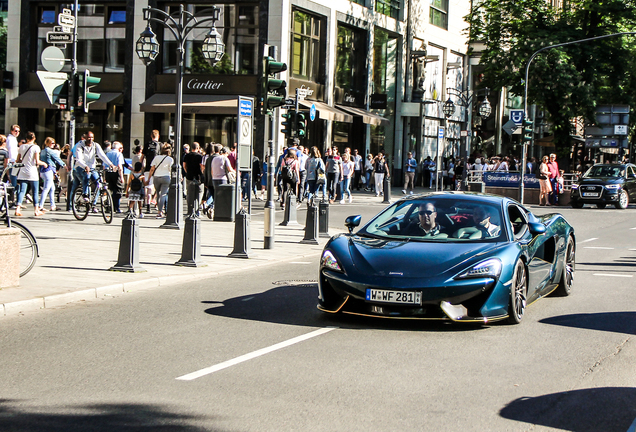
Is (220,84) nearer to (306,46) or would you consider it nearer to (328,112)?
(306,46)

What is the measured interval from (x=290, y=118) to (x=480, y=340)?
A: 1325 centimetres

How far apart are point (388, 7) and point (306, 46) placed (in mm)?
9065

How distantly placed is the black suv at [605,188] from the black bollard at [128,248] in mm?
23863

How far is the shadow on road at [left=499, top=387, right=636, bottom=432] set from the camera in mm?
4965

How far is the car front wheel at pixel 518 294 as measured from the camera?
802 centimetres

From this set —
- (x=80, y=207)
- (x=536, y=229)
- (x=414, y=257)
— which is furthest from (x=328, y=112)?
(x=414, y=257)

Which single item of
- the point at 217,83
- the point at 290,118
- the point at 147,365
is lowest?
the point at 147,365

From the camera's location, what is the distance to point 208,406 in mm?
5172

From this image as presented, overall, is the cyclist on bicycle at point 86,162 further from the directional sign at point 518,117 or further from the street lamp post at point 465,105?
the street lamp post at point 465,105

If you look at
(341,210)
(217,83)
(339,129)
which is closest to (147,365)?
(341,210)

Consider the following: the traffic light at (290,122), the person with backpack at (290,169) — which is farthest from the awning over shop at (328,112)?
the traffic light at (290,122)

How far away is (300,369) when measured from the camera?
6242mm

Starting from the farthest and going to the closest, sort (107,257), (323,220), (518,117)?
(518,117) < (323,220) < (107,257)

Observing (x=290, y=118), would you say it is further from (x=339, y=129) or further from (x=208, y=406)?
(x=339, y=129)
